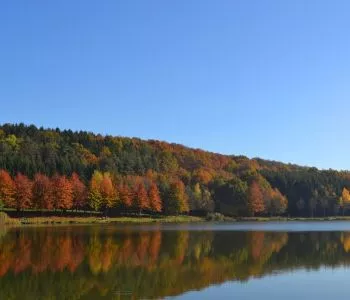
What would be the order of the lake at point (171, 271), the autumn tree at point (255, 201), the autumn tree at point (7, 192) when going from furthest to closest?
the autumn tree at point (255, 201)
the autumn tree at point (7, 192)
the lake at point (171, 271)

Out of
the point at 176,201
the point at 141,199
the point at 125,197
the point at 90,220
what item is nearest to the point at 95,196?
the point at 125,197

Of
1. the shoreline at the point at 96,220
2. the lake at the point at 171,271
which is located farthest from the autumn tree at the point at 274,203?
the lake at the point at 171,271

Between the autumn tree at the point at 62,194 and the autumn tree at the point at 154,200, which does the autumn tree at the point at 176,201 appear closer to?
the autumn tree at the point at 154,200

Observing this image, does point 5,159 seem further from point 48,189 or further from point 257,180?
point 257,180

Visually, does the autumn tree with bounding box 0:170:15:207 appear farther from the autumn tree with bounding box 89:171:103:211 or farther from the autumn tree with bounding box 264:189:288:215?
the autumn tree with bounding box 264:189:288:215

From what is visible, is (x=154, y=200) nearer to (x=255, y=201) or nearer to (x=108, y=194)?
(x=108, y=194)

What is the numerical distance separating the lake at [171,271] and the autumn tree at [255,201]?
94981 millimetres

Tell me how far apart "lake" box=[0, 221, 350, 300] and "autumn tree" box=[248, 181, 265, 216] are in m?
95.0

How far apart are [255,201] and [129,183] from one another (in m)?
35.5

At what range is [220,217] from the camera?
134250 mm

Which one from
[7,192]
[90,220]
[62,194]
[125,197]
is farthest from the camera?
[125,197]

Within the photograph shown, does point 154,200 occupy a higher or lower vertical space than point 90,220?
higher

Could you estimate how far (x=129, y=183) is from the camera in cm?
12938

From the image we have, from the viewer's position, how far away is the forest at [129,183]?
366ft
